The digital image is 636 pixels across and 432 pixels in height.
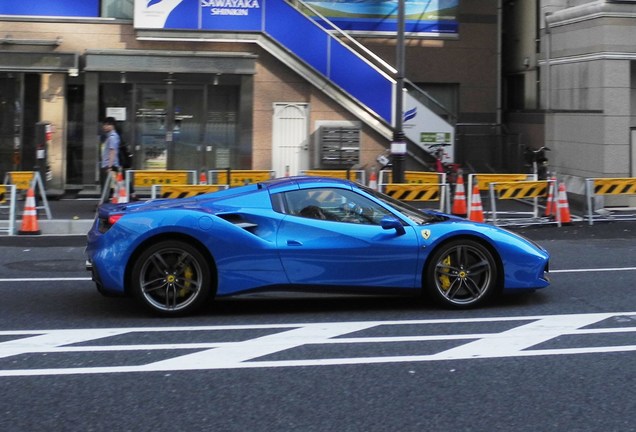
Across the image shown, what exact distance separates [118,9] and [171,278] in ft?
47.4

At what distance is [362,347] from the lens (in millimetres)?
7207

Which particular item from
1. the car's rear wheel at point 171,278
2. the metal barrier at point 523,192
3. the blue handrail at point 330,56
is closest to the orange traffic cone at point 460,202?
the metal barrier at point 523,192

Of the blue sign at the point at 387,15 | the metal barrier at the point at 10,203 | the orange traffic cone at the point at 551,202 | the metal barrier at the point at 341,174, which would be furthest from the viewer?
the blue sign at the point at 387,15

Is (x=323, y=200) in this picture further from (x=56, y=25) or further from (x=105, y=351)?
(x=56, y=25)

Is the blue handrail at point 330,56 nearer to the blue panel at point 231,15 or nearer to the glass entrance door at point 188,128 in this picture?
the blue panel at point 231,15

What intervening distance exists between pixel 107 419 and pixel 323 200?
3615 mm

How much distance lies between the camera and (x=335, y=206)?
853 centimetres

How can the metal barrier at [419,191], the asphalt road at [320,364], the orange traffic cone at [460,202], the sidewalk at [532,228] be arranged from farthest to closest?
the orange traffic cone at [460,202] → the metal barrier at [419,191] → the sidewalk at [532,228] → the asphalt road at [320,364]

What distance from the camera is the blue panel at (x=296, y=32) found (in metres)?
21.2

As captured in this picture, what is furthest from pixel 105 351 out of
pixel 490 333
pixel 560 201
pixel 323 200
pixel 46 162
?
pixel 46 162

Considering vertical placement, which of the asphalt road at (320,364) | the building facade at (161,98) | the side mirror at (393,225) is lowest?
the asphalt road at (320,364)

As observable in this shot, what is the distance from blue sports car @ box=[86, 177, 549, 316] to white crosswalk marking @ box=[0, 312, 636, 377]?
0.44 m

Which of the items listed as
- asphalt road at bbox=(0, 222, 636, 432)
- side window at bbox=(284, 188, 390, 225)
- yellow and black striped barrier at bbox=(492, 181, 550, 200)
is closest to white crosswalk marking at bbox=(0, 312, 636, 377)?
asphalt road at bbox=(0, 222, 636, 432)

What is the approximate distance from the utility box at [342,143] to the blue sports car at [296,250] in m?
12.9
